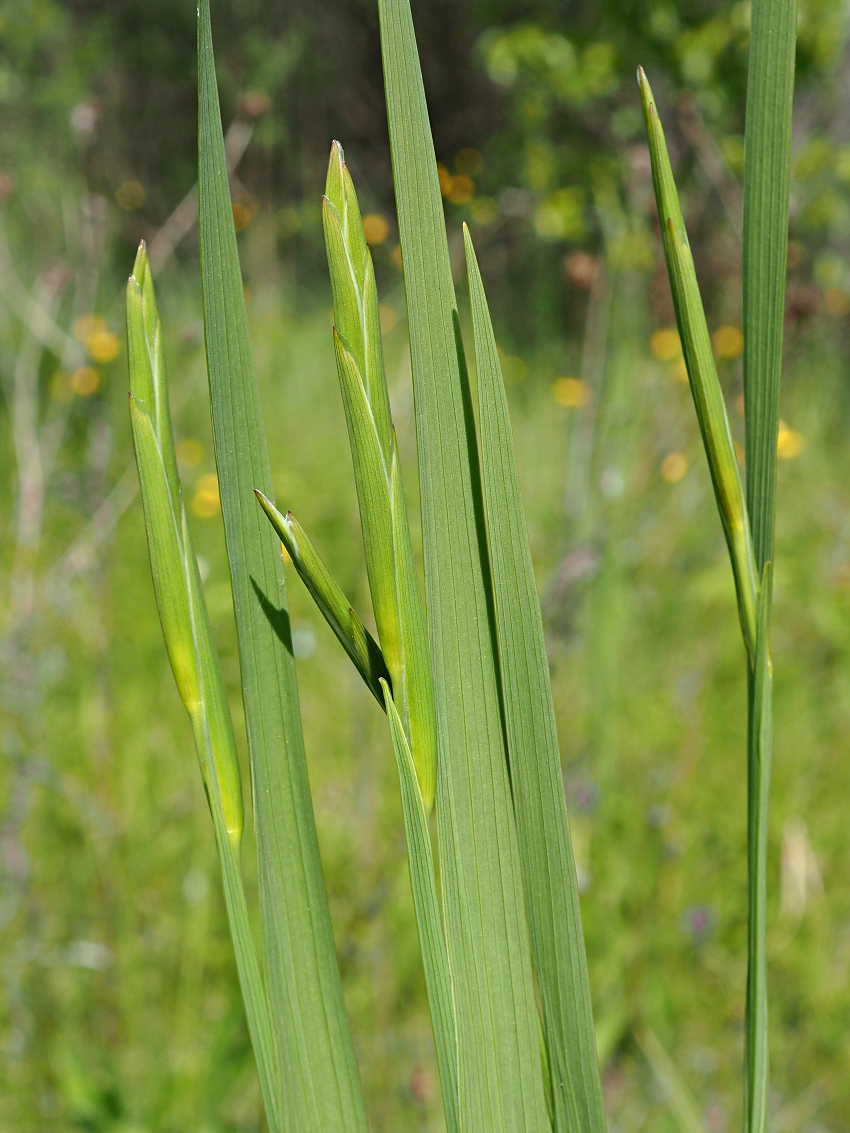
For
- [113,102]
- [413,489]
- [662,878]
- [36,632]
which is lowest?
[662,878]

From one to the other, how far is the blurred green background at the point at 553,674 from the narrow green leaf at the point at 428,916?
555 mm

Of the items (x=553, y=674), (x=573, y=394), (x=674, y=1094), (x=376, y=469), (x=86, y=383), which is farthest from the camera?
(x=573, y=394)

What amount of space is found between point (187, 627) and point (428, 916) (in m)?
0.11

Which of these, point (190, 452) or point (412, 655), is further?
point (190, 452)

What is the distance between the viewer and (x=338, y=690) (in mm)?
1447

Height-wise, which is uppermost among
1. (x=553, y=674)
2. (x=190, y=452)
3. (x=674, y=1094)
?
(x=190, y=452)

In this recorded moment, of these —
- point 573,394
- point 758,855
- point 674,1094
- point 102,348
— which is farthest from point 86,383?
point 758,855

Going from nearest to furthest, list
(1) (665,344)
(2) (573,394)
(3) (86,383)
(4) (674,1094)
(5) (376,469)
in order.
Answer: (5) (376,469) < (4) (674,1094) < (3) (86,383) < (1) (665,344) < (2) (573,394)

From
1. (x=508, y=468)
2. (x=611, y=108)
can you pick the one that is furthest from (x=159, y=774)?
(x=611, y=108)

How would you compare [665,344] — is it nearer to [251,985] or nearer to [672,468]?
[672,468]

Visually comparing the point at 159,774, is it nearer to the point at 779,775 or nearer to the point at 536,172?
the point at 779,775

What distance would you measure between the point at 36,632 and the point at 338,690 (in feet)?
1.67

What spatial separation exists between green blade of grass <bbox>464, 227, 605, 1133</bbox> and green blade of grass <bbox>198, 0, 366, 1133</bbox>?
0.06 m

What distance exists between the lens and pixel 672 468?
1277 mm
